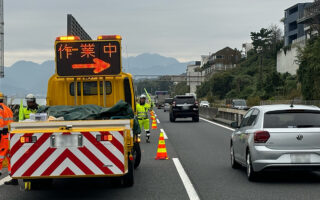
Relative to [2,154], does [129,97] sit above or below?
above

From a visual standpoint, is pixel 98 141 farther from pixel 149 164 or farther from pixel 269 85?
pixel 269 85

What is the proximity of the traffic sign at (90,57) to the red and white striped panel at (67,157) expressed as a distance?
3691 millimetres

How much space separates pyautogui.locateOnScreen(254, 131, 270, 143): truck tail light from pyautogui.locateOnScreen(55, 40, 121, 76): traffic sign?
3377mm

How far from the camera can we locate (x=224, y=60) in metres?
166

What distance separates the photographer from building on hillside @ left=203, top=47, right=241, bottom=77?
163 metres

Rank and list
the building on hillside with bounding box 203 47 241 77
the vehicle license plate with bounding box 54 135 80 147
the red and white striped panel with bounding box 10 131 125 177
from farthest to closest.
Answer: the building on hillside with bounding box 203 47 241 77
the vehicle license plate with bounding box 54 135 80 147
the red and white striped panel with bounding box 10 131 125 177

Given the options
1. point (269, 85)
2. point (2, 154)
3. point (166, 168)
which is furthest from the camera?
point (269, 85)

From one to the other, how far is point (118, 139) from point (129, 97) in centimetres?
392

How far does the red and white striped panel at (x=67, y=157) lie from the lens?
8.62 m

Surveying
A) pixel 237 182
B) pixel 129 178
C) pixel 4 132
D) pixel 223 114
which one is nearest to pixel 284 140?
pixel 237 182

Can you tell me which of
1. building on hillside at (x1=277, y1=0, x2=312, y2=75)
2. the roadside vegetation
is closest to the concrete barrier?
building on hillside at (x1=277, y1=0, x2=312, y2=75)

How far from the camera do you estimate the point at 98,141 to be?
874 cm

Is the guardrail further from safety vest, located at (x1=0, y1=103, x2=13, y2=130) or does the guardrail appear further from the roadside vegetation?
the roadside vegetation

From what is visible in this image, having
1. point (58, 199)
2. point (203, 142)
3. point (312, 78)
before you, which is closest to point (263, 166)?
point (58, 199)
